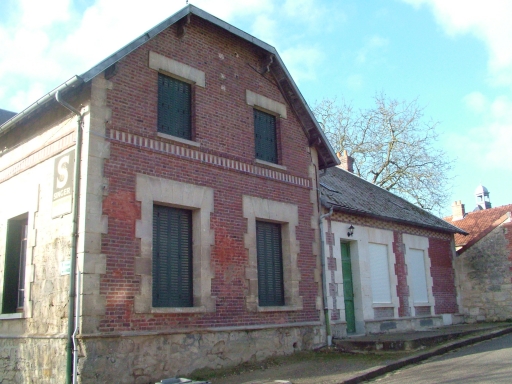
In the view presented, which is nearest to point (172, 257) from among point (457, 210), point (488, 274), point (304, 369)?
point (304, 369)

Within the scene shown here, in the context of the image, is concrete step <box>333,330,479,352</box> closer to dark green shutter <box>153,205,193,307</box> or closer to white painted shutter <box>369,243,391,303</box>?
white painted shutter <box>369,243,391,303</box>

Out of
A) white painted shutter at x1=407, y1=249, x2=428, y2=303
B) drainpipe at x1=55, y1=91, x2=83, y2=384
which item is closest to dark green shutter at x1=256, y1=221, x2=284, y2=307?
drainpipe at x1=55, y1=91, x2=83, y2=384

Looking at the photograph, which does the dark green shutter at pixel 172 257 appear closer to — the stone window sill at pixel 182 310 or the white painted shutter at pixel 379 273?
the stone window sill at pixel 182 310

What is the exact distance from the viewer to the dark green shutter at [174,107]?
411 inches

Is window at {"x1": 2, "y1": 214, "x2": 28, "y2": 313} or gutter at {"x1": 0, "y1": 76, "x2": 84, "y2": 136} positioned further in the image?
window at {"x1": 2, "y1": 214, "x2": 28, "y2": 313}

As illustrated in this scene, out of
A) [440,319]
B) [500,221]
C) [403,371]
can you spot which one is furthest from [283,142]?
[500,221]

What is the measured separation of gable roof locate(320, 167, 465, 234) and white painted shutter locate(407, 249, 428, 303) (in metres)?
1.01

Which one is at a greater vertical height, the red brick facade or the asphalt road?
the red brick facade

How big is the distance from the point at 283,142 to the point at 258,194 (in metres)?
1.76

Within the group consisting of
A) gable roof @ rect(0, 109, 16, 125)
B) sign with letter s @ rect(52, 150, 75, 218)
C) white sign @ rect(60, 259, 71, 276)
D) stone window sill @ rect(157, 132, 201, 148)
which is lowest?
white sign @ rect(60, 259, 71, 276)

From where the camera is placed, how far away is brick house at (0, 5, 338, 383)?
8.76m

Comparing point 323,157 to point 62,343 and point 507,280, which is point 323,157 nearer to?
point 62,343

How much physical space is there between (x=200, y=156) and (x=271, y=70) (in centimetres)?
347

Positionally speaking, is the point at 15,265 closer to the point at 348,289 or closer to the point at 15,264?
the point at 15,264
